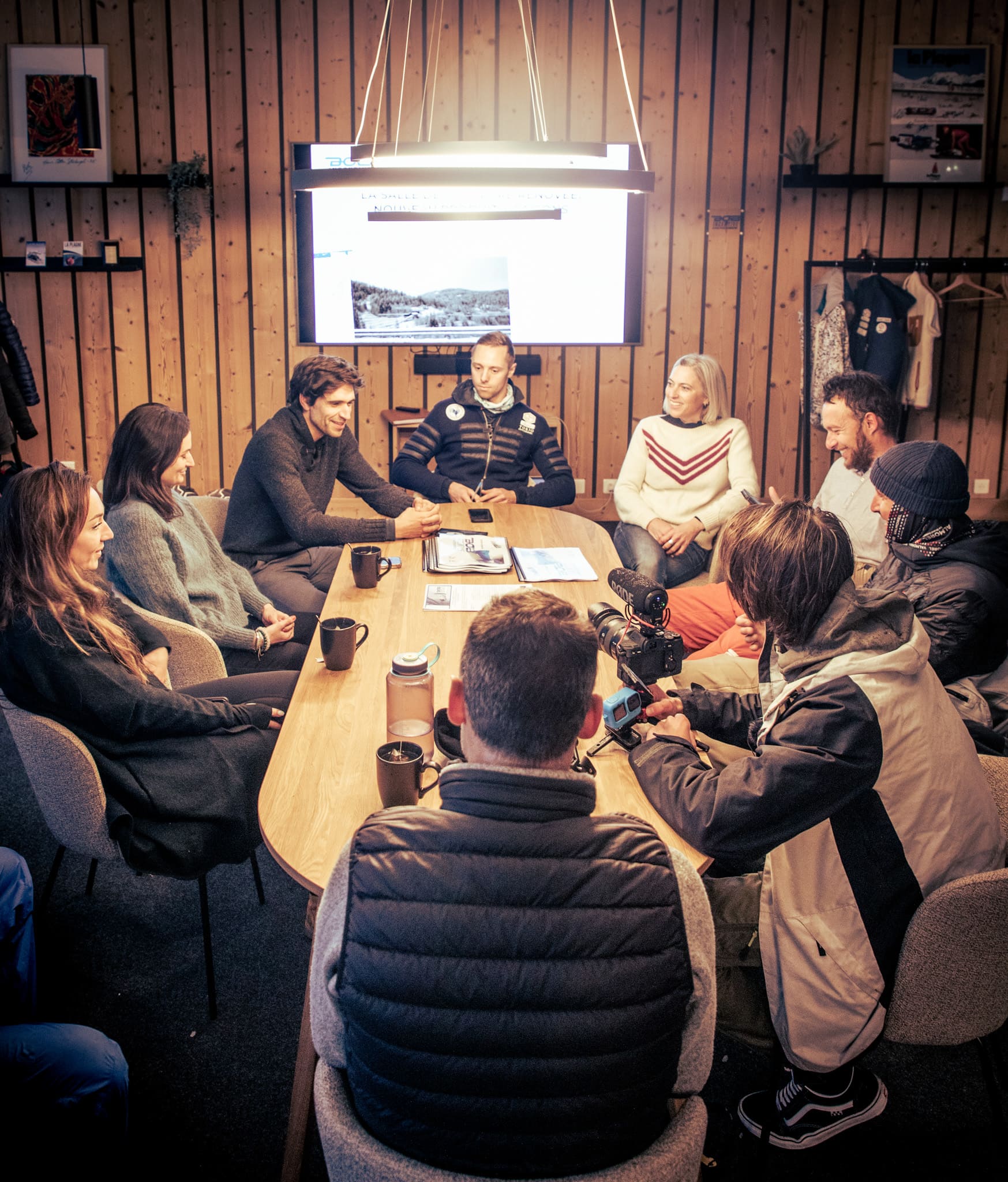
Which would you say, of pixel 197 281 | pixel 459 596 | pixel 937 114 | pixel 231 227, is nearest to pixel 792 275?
pixel 937 114

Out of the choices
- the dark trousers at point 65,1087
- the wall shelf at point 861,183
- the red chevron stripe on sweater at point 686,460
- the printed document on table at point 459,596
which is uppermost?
the wall shelf at point 861,183

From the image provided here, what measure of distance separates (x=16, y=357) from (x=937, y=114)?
5.34m

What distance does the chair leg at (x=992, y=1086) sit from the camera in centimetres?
173

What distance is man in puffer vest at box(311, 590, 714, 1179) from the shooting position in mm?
1025

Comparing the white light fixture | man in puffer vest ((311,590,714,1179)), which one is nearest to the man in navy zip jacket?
the white light fixture

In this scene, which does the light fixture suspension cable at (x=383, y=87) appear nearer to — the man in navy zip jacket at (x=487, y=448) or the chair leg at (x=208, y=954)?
the man in navy zip jacket at (x=487, y=448)

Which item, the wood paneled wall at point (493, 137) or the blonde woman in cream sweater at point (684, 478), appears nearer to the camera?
the blonde woman in cream sweater at point (684, 478)

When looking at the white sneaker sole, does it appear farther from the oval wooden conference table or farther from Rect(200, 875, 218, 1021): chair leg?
Rect(200, 875, 218, 1021): chair leg

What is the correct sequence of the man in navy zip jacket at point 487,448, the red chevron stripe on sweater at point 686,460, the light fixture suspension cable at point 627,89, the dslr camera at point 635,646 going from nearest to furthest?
the dslr camera at point 635,646 → the light fixture suspension cable at point 627,89 → the red chevron stripe on sweater at point 686,460 → the man in navy zip jacket at point 487,448

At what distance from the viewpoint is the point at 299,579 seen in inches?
136

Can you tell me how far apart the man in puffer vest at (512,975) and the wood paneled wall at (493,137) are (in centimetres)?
509

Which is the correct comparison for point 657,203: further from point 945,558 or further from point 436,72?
point 945,558

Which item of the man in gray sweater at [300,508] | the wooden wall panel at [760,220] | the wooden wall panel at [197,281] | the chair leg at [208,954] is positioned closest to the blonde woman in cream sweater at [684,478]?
the man in gray sweater at [300,508]

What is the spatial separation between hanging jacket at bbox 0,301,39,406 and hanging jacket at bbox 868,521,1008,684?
4912mm
